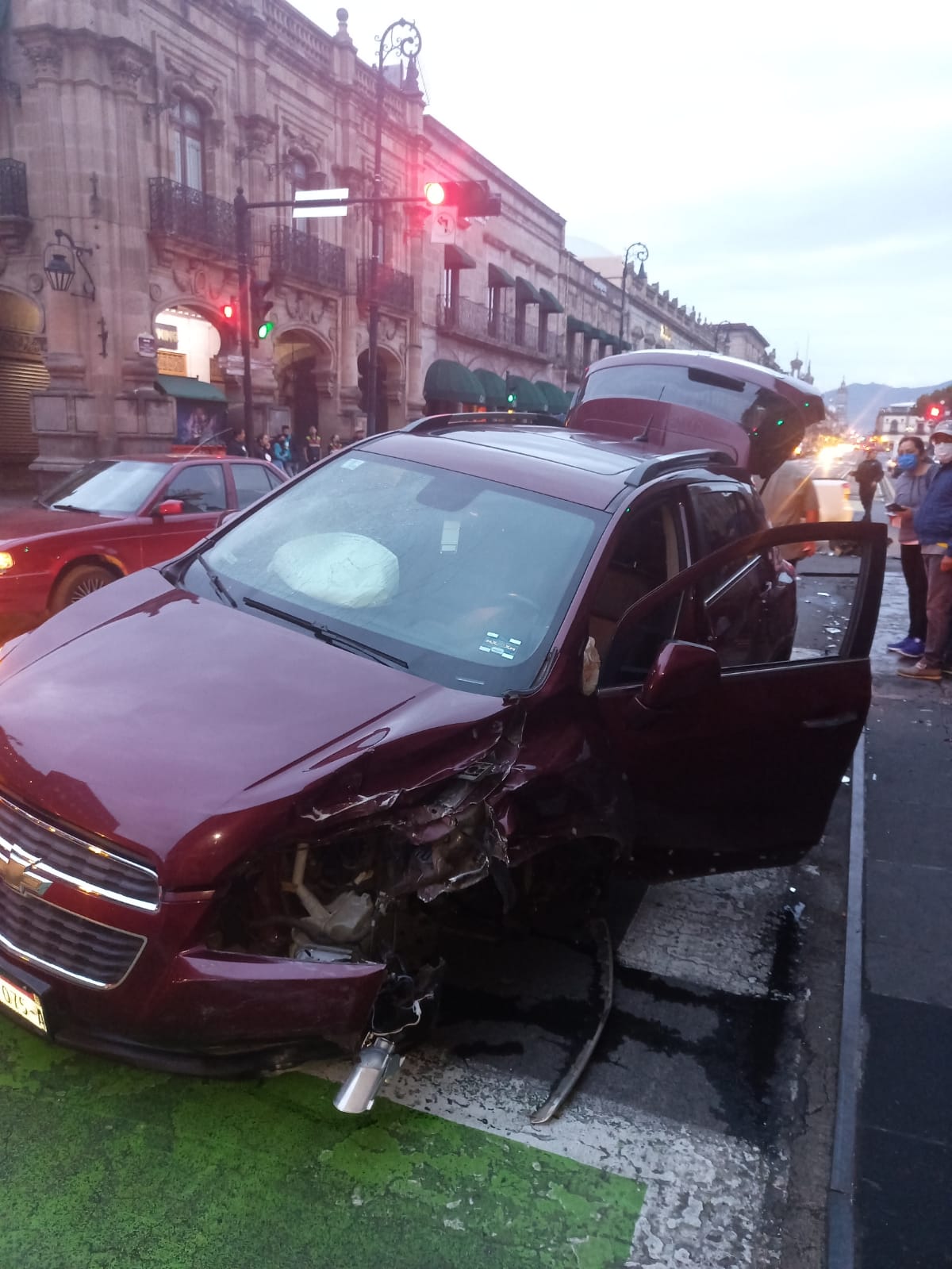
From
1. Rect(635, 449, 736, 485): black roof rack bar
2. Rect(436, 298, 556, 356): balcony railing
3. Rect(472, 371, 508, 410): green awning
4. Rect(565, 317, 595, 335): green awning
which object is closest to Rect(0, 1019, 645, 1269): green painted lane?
Rect(635, 449, 736, 485): black roof rack bar

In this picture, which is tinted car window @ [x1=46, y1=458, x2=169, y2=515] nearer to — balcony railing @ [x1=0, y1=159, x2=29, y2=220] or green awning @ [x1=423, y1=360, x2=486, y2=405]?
balcony railing @ [x1=0, y1=159, x2=29, y2=220]

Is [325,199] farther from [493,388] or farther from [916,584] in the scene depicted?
[493,388]

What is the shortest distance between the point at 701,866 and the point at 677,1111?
0.93 m

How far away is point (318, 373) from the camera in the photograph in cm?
2695

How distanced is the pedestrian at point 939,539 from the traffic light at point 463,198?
7.49 meters

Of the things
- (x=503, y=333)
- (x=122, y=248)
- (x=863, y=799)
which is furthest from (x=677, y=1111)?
(x=503, y=333)

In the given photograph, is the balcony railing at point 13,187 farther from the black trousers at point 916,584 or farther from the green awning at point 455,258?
the black trousers at point 916,584

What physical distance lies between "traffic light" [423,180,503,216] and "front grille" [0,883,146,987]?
12101 mm

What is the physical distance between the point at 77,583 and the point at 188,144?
56.4 ft

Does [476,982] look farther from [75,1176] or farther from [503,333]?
[503,333]

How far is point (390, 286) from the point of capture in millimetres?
29328

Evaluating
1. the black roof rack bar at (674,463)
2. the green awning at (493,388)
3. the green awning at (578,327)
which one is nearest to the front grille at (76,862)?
the black roof rack bar at (674,463)

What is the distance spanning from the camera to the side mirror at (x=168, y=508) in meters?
8.14

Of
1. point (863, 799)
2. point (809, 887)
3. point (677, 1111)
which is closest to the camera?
point (677, 1111)
